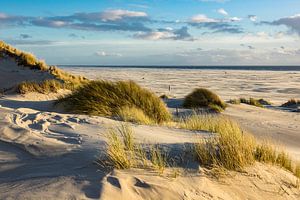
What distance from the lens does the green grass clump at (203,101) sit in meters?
14.6

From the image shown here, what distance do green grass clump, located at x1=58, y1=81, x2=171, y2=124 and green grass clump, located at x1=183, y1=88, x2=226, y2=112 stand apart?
12.5 feet

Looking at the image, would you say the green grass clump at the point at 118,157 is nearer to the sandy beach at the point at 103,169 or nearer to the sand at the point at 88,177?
the sandy beach at the point at 103,169

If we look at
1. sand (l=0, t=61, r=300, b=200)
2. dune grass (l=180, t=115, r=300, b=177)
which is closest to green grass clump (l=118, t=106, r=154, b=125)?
sand (l=0, t=61, r=300, b=200)

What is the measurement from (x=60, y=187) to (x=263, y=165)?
8.62 ft

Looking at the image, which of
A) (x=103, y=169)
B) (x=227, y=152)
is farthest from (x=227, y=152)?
(x=103, y=169)

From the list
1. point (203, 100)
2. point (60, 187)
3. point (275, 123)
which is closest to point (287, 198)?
point (60, 187)

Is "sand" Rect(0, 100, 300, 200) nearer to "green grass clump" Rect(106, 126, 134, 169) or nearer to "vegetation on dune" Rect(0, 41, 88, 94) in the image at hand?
"green grass clump" Rect(106, 126, 134, 169)

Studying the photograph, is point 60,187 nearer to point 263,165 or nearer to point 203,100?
point 263,165

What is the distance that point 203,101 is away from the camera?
15.0 meters

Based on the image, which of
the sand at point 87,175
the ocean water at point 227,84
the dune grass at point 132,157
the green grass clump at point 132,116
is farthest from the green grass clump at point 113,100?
the dune grass at point 132,157

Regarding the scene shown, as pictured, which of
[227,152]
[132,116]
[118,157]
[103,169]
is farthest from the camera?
[132,116]

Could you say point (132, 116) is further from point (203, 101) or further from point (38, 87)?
point (38, 87)

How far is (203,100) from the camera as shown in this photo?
1507cm

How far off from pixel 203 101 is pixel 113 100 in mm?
5724
